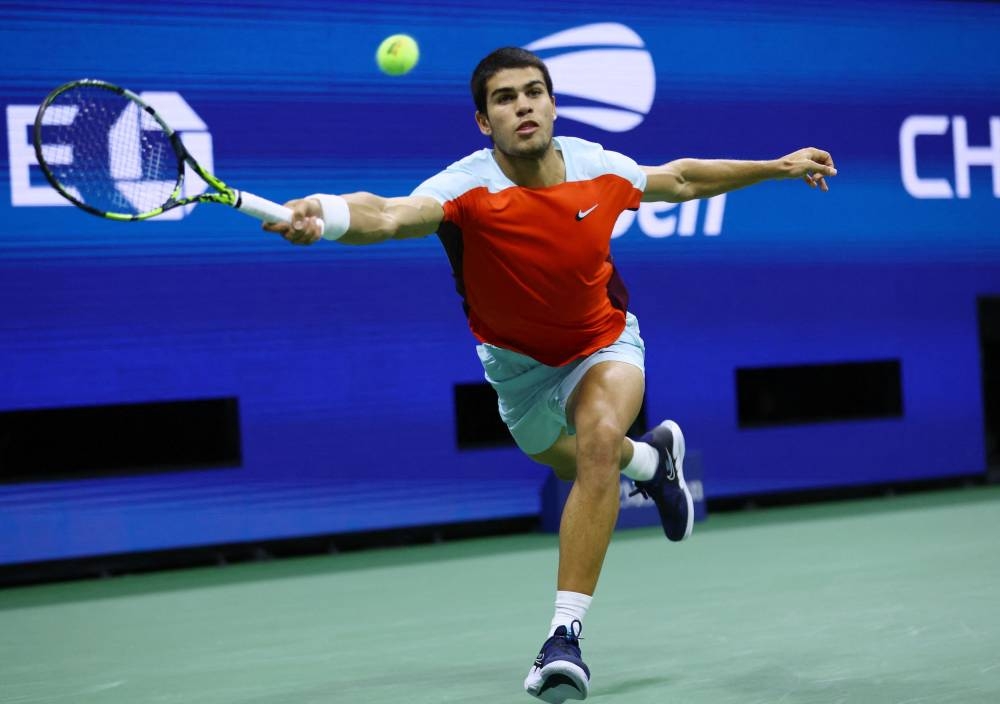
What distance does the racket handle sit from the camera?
126 inches

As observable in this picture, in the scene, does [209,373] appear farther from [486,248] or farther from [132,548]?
[486,248]

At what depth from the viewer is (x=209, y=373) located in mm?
6984

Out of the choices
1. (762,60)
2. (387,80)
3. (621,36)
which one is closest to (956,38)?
(762,60)

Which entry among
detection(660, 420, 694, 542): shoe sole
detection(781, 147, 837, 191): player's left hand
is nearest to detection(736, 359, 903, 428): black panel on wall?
detection(660, 420, 694, 542): shoe sole

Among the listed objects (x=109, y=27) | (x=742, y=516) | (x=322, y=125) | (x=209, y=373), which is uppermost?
(x=109, y=27)

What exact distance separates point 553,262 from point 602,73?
412 cm

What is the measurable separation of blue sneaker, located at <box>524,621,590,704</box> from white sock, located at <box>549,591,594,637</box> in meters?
0.07

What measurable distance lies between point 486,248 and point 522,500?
3911 millimetres

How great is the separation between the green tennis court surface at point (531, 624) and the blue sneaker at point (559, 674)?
30 cm

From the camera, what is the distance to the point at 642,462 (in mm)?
4777

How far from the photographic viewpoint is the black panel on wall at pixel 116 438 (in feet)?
24.2

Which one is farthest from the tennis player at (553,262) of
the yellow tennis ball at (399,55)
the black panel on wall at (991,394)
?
the black panel on wall at (991,394)

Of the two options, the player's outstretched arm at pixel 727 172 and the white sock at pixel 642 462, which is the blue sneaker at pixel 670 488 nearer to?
the white sock at pixel 642 462

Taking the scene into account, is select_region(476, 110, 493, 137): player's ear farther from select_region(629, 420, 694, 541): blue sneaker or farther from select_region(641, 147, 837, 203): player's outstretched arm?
select_region(629, 420, 694, 541): blue sneaker
